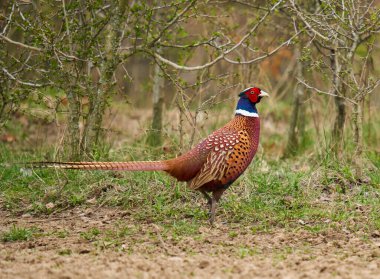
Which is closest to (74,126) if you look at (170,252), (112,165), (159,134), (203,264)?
(159,134)

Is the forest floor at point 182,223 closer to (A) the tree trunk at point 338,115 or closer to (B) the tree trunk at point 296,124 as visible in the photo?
(A) the tree trunk at point 338,115

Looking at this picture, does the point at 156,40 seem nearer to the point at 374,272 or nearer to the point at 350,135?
the point at 350,135

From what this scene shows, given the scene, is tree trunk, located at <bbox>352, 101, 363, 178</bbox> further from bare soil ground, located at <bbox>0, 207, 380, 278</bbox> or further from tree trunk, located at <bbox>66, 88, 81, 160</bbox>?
tree trunk, located at <bbox>66, 88, 81, 160</bbox>

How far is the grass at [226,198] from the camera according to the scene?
222 inches

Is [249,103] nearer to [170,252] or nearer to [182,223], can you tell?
[182,223]

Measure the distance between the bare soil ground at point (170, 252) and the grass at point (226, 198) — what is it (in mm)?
116

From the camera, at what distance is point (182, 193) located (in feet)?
20.8

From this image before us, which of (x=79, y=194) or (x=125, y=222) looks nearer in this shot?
(x=125, y=222)

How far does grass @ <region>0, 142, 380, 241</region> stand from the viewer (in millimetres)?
5648

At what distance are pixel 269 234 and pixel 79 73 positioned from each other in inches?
101

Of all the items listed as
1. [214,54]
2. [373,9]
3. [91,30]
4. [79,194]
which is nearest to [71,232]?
[79,194]

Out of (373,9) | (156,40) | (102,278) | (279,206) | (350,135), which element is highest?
(373,9)

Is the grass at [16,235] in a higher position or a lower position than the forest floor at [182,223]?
lower

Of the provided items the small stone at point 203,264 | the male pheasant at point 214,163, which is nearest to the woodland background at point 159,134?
the male pheasant at point 214,163
